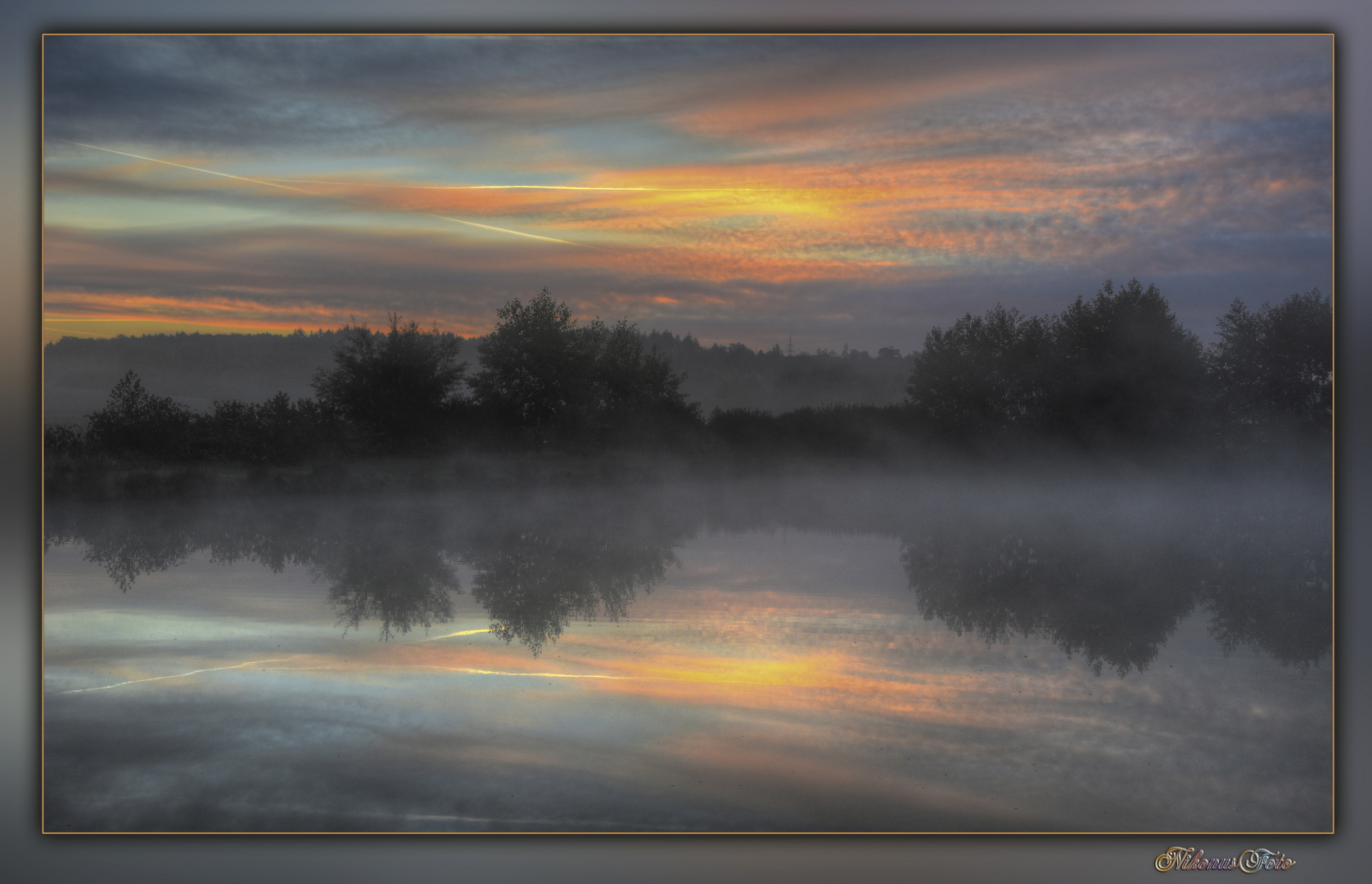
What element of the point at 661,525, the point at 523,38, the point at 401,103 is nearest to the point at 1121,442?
the point at 661,525

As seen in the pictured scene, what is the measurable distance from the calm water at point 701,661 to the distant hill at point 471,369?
47 cm

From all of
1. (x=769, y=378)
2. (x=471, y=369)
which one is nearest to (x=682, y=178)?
(x=769, y=378)

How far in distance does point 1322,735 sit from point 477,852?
12.5 ft

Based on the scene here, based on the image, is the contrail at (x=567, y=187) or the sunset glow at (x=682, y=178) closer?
the sunset glow at (x=682, y=178)

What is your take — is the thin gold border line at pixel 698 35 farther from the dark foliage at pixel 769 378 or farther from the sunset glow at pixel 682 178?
the dark foliage at pixel 769 378

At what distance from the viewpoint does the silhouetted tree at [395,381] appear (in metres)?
3.88

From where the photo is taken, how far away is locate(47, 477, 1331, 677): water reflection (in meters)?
3.61

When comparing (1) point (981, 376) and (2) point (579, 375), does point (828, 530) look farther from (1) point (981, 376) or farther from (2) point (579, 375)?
(2) point (579, 375)

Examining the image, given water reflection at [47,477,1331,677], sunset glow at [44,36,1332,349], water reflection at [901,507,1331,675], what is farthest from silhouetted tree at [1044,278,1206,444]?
water reflection at [901,507,1331,675]

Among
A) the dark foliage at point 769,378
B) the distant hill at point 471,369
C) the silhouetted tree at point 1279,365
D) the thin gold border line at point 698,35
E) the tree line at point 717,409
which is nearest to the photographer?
the thin gold border line at point 698,35

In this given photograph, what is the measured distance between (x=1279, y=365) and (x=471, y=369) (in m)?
3.83

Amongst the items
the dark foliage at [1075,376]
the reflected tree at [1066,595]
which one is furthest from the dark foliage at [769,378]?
the reflected tree at [1066,595]

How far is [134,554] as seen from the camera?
3674mm

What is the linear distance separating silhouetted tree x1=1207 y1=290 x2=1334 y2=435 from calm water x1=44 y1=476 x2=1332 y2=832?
33 cm
